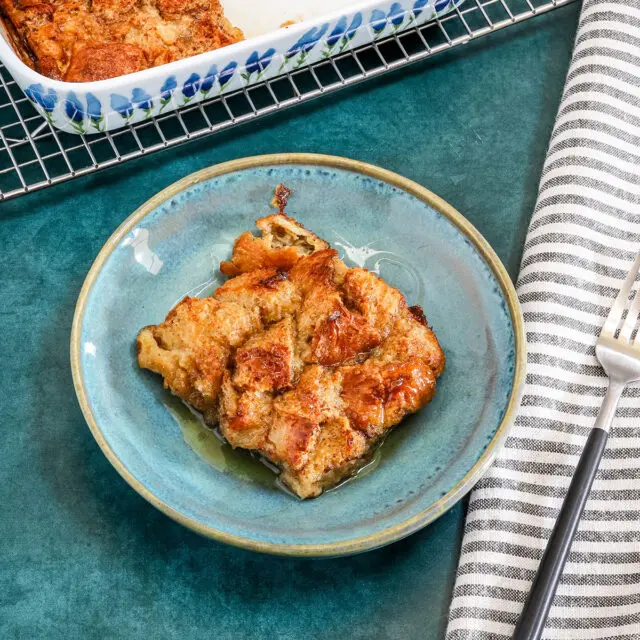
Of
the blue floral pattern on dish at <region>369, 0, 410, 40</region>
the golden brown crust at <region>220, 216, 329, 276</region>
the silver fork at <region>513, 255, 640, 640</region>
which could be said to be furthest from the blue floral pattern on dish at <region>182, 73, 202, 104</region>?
the silver fork at <region>513, 255, 640, 640</region>

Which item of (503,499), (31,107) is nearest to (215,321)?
(503,499)

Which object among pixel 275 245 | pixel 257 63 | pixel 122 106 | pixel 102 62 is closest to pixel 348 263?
pixel 275 245

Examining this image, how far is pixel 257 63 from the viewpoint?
2.12 meters

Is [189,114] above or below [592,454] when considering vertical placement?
above

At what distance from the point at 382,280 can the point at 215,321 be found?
0.36m

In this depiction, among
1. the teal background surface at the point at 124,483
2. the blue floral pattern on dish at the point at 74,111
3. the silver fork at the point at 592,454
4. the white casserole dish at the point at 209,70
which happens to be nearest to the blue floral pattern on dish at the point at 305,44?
the white casserole dish at the point at 209,70

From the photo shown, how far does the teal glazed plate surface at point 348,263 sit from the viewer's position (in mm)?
1746

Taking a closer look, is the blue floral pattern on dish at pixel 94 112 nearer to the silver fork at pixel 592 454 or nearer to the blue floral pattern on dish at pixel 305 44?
the blue floral pattern on dish at pixel 305 44

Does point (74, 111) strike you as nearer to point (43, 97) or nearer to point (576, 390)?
point (43, 97)

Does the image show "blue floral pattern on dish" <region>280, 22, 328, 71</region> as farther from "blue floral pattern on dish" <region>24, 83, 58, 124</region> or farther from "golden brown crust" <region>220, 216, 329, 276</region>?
"blue floral pattern on dish" <region>24, 83, 58, 124</region>

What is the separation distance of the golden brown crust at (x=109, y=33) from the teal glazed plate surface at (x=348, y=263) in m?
0.33

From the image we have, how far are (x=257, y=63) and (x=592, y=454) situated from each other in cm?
112

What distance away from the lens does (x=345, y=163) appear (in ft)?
6.83

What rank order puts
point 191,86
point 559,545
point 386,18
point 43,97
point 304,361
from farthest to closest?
point 386,18 < point 191,86 < point 43,97 < point 304,361 < point 559,545
